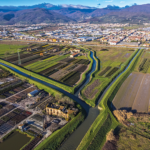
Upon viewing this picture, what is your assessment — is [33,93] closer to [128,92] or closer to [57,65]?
[57,65]

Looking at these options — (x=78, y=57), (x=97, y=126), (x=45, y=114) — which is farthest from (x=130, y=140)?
(x=78, y=57)

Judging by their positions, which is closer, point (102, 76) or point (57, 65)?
point (102, 76)

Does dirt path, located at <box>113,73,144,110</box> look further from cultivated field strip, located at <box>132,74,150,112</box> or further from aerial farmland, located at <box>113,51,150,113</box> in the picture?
cultivated field strip, located at <box>132,74,150,112</box>

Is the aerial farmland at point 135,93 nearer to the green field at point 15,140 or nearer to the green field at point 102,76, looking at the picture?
the green field at point 102,76

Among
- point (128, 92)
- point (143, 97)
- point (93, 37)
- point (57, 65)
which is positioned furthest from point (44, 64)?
point (93, 37)

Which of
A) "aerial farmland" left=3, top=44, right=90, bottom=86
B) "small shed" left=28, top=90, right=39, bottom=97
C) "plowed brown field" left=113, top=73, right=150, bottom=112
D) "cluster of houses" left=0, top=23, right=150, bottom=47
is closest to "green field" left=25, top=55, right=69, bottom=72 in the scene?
"aerial farmland" left=3, top=44, right=90, bottom=86

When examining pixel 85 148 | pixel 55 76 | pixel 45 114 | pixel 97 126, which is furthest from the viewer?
pixel 55 76

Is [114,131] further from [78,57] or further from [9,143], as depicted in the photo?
[78,57]

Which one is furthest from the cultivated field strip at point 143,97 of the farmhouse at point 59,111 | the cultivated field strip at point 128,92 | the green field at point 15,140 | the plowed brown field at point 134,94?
the green field at point 15,140
